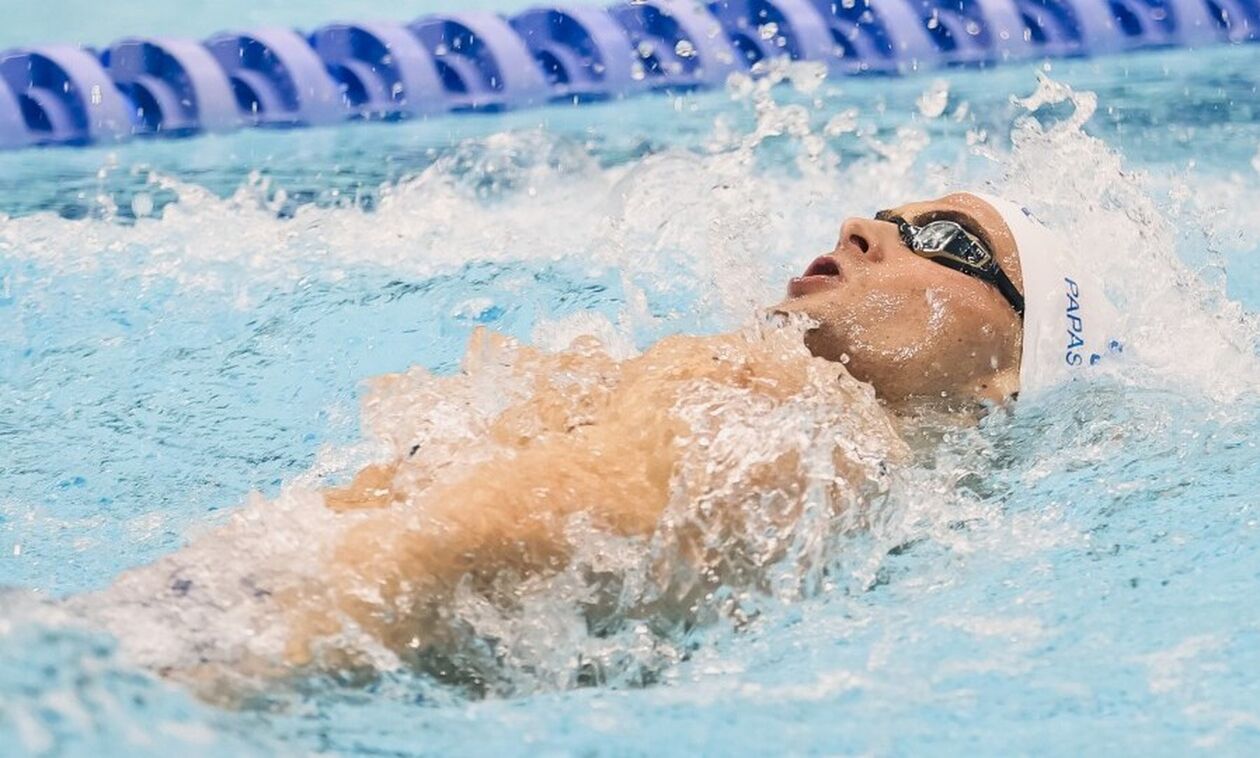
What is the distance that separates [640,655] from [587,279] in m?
1.96

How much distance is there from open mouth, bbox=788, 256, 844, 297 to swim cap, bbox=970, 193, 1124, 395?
0.29 m

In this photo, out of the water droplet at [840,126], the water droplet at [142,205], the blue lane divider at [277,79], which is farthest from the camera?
the blue lane divider at [277,79]

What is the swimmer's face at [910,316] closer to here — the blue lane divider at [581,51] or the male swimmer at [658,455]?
the male swimmer at [658,455]

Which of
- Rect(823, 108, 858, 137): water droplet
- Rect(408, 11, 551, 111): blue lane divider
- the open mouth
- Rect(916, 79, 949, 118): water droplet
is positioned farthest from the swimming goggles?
Rect(408, 11, 551, 111): blue lane divider

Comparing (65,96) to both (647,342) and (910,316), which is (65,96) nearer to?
(647,342)

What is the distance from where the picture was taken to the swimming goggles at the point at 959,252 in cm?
→ 238

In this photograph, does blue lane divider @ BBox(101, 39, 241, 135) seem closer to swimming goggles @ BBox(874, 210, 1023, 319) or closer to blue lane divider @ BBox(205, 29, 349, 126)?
blue lane divider @ BBox(205, 29, 349, 126)

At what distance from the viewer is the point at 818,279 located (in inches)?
92.3

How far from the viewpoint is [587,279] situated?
3695 mm

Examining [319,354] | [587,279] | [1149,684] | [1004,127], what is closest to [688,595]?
[1149,684]

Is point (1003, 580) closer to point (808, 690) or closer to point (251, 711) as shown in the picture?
point (808, 690)

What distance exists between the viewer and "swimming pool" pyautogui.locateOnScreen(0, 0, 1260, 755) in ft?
5.45

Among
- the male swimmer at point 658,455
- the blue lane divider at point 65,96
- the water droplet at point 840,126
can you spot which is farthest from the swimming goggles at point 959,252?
the blue lane divider at point 65,96

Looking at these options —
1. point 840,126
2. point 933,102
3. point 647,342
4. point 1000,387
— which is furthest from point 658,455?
point 933,102
